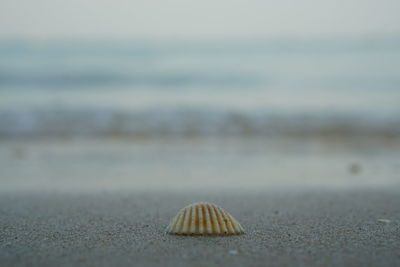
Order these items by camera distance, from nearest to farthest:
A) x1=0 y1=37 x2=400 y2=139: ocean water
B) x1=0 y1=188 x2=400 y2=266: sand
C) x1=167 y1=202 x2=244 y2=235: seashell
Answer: x1=0 y1=188 x2=400 y2=266: sand
x1=167 y1=202 x2=244 y2=235: seashell
x1=0 y1=37 x2=400 y2=139: ocean water

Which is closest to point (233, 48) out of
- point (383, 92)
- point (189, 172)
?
point (383, 92)

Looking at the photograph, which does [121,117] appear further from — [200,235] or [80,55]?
[80,55]

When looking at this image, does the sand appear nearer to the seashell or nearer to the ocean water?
the seashell

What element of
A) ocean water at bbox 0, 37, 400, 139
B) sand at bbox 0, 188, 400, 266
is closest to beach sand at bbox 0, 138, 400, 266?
sand at bbox 0, 188, 400, 266

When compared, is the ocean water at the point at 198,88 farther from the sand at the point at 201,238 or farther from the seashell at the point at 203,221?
the seashell at the point at 203,221

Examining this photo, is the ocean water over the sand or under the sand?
over

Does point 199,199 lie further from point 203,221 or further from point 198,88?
point 198,88
